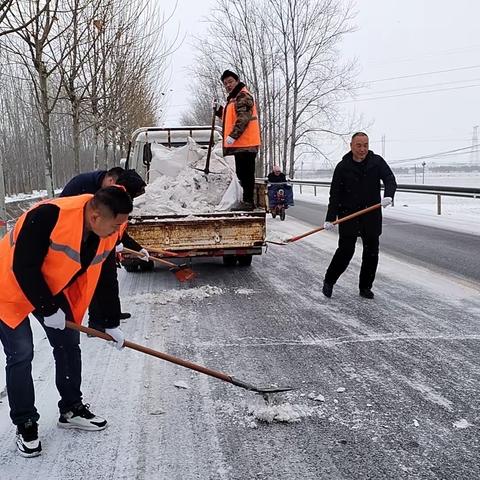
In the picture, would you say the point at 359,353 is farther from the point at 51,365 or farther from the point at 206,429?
the point at 51,365

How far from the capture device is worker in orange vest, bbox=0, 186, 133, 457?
2.64 m

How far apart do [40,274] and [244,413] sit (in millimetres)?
1507

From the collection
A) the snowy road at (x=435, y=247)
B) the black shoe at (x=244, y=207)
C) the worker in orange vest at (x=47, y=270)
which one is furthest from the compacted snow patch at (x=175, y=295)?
the snowy road at (x=435, y=247)

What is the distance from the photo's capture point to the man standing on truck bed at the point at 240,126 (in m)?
7.45

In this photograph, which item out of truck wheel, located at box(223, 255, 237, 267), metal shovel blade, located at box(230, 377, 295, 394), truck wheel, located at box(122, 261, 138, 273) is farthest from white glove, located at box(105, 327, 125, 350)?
truck wheel, located at box(223, 255, 237, 267)

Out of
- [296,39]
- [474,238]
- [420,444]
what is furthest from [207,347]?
[296,39]

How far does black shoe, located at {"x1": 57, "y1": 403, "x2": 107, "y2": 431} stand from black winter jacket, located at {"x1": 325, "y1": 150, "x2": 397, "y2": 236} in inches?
147

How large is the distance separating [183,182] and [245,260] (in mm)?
1537

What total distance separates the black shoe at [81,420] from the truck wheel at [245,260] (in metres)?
4.82

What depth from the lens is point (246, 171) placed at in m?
8.01

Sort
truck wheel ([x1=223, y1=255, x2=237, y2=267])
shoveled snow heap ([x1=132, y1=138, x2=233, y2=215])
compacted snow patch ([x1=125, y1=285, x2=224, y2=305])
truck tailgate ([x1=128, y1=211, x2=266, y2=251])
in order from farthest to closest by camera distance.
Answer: truck wheel ([x1=223, y1=255, x2=237, y2=267]), shoveled snow heap ([x1=132, y1=138, x2=233, y2=215]), truck tailgate ([x1=128, y1=211, x2=266, y2=251]), compacted snow patch ([x1=125, y1=285, x2=224, y2=305])

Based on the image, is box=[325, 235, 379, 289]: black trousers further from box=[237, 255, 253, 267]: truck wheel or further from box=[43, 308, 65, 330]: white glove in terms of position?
box=[43, 308, 65, 330]: white glove

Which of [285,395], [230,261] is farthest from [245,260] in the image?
[285,395]

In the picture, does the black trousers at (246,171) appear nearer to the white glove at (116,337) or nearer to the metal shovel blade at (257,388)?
the metal shovel blade at (257,388)
